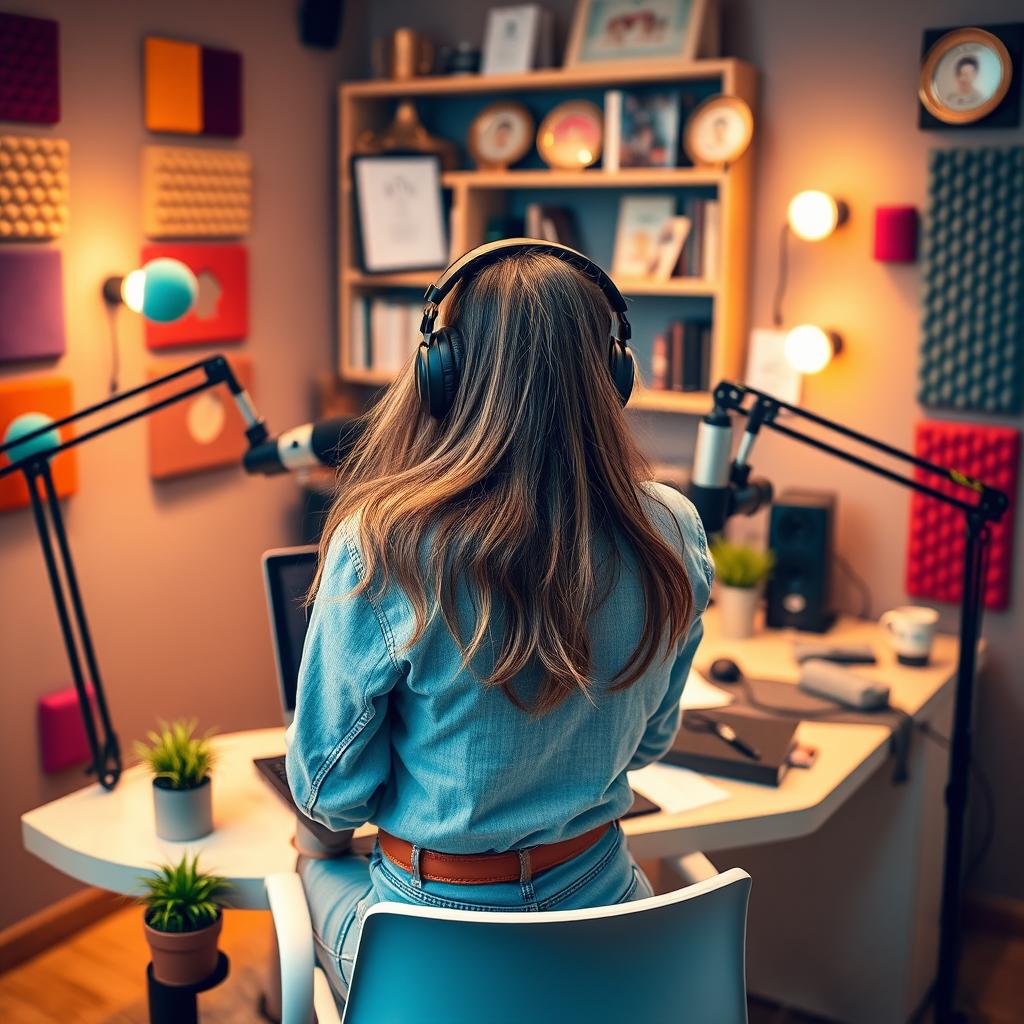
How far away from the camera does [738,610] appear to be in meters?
2.89

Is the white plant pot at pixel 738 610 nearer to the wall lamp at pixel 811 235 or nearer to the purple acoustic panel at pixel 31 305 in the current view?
the wall lamp at pixel 811 235

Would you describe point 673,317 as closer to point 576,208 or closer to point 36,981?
point 576,208

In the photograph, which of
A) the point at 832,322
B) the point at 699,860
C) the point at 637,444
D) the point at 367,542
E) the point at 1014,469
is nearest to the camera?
the point at 367,542

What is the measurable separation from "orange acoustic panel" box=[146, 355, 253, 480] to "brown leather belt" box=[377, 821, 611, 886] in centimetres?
185

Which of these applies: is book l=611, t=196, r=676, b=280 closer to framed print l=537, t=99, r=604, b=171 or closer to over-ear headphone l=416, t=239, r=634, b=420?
framed print l=537, t=99, r=604, b=171

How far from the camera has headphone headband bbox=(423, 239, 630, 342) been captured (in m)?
1.38

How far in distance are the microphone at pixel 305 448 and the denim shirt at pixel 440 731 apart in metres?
0.61

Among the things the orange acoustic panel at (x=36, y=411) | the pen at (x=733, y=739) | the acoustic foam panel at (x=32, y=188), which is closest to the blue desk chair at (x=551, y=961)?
the pen at (x=733, y=739)

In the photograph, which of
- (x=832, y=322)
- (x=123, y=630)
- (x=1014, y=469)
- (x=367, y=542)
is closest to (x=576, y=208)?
(x=832, y=322)

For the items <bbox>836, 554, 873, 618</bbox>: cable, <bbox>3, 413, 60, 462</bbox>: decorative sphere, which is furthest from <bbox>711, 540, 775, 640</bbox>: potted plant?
<bbox>3, 413, 60, 462</bbox>: decorative sphere

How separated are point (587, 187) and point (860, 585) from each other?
1218 mm

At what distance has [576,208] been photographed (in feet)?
11.0

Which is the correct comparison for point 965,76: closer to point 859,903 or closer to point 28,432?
point 859,903

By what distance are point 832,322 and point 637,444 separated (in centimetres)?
175
